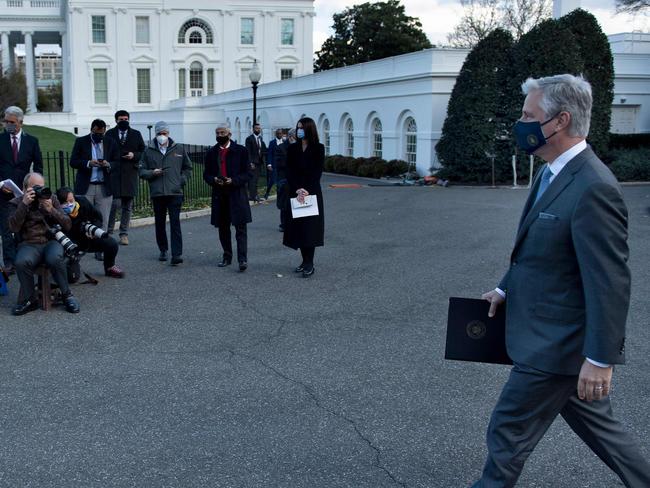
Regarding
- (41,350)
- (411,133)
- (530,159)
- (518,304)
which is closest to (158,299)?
(41,350)

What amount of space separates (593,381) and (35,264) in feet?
20.9

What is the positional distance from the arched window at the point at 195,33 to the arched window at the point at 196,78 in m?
2.46

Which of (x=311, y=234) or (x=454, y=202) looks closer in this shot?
(x=311, y=234)

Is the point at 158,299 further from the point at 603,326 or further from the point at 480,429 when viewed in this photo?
the point at 603,326

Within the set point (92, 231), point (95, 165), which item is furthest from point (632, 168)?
point (92, 231)

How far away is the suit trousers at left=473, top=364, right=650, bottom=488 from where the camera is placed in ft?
10.5

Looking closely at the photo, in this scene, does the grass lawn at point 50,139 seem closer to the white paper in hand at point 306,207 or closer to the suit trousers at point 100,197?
the suit trousers at point 100,197

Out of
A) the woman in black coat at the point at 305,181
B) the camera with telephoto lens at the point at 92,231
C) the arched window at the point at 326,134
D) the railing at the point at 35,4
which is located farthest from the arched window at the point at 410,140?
the railing at the point at 35,4

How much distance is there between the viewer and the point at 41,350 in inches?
260

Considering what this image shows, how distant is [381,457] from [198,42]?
7240 centimetres

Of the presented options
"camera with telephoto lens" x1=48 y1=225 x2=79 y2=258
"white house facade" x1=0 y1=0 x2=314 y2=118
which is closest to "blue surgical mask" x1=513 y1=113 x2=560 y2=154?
"camera with telephoto lens" x1=48 y1=225 x2=79 y2=258

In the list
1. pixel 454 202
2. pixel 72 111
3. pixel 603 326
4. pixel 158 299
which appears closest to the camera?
pixel 603 326

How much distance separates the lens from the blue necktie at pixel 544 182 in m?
3.29

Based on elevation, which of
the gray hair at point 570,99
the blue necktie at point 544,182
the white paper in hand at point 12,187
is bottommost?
the white paper in hand at point 12,187
